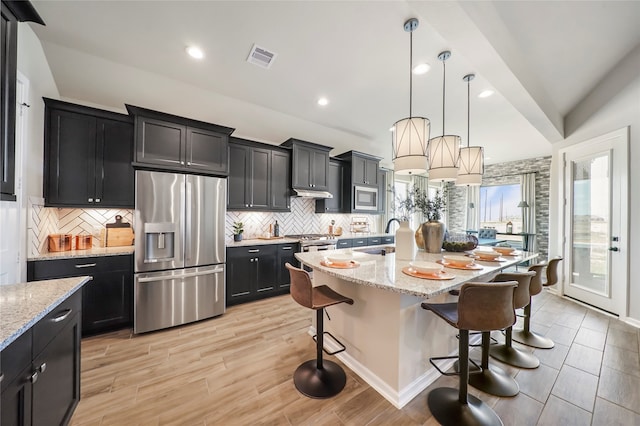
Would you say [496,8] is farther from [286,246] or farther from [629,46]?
[286,246]

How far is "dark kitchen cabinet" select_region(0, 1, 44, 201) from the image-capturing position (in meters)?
1.16

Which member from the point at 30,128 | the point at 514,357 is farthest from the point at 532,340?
the point at 30,128

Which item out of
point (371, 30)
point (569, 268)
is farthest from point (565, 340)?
point (371, 30)

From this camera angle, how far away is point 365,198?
5180 millimetres

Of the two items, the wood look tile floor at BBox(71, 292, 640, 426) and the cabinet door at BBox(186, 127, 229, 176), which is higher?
the cabinet door at BBox(186, 127, 229, 176)

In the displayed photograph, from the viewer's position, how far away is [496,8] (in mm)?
1768

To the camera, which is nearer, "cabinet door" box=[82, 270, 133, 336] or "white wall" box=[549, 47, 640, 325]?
"cabinet door" box=[82, 270, 133, 336]

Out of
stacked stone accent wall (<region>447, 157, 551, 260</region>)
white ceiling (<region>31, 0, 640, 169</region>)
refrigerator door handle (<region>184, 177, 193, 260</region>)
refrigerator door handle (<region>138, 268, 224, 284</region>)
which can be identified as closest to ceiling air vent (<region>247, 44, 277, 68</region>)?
white ceiling (<region>31, 0, 640, 169</region>)

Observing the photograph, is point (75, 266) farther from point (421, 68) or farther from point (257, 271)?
point (421, 68)

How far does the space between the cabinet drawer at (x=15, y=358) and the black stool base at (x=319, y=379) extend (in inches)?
60.0

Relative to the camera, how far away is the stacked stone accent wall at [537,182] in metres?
6.08

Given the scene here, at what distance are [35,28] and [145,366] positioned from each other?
10.1 feet

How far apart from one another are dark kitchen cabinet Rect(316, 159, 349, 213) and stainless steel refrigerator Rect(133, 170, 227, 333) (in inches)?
85.7

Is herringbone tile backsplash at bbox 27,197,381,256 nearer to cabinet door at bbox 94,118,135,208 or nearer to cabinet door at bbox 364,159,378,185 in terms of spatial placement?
cabinet door at bbox 94,118,135,208
